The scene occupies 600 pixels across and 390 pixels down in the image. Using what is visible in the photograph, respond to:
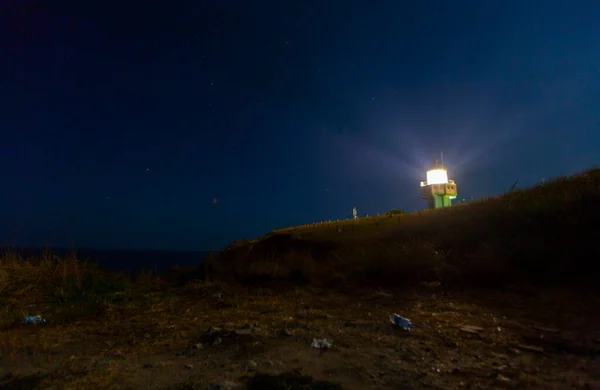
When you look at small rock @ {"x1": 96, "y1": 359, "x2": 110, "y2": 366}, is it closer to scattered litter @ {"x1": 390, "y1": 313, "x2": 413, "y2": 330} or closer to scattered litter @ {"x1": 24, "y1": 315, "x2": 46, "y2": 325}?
scattered litter @ {"x1": 24, "y1": 315, "x2": 46, "y2": 325}

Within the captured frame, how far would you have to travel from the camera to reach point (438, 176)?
Answer: 20.1 m

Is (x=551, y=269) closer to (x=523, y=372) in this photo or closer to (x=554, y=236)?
(x=554, y=236)

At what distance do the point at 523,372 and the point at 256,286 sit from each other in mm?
3945

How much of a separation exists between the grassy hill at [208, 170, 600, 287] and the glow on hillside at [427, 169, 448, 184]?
12559 millimetres

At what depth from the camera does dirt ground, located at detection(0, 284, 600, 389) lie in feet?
7.36

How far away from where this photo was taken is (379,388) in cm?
211

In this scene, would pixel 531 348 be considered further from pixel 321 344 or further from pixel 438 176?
pixel 438 176

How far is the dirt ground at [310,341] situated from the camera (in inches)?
88.4

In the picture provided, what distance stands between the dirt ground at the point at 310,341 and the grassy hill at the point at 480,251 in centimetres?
53

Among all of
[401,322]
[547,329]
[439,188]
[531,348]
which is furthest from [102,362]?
[439,188]

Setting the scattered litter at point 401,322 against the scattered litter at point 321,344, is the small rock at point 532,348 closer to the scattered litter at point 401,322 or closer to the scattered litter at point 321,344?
the scattered litter at point 401,322

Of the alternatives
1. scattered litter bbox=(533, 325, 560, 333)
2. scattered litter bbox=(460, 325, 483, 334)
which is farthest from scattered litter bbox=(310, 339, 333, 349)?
scattered litter bbox=(533, 325, 560, 333)

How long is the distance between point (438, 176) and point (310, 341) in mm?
18910

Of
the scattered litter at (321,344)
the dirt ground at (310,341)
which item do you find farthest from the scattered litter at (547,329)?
the scattered litter at (321,344)
